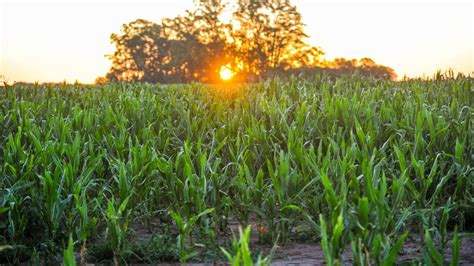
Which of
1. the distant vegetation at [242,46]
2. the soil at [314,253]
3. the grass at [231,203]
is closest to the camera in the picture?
the grass at [231,203]

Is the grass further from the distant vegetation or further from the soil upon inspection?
the distant vegetation

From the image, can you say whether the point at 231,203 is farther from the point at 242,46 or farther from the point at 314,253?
the point at 242,46

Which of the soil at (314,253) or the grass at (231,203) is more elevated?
the grass at (231,203)

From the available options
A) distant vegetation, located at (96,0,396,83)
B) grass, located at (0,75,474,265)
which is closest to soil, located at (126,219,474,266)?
grass, located at (0,75,474,265)

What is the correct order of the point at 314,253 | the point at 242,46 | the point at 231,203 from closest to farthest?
the point at 314,253, the point at 231,203, the point at 242,46

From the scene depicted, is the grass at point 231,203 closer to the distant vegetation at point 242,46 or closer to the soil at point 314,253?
the soil at point 314,253

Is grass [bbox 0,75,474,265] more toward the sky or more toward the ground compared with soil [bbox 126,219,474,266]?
more toward the sky

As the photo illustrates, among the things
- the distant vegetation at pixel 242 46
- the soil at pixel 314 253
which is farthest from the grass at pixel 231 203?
the distant vegetation at pixel 242 46

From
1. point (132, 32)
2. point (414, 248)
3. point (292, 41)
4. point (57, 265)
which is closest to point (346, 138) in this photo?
point (414, 248)

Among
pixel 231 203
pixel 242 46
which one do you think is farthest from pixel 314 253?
pixel 242 46

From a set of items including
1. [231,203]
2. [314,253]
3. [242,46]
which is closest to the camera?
[314,253]

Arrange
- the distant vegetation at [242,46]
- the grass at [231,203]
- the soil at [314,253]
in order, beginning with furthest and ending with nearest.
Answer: the distant vegetation at [242,46]
the soil at [314,253]
the grass at [231,203]

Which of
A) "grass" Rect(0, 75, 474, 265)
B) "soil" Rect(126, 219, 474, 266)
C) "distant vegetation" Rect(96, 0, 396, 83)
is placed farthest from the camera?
"distant vegetation" Rect(96, 0, 396, 83)

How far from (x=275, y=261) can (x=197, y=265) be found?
0.36 m
